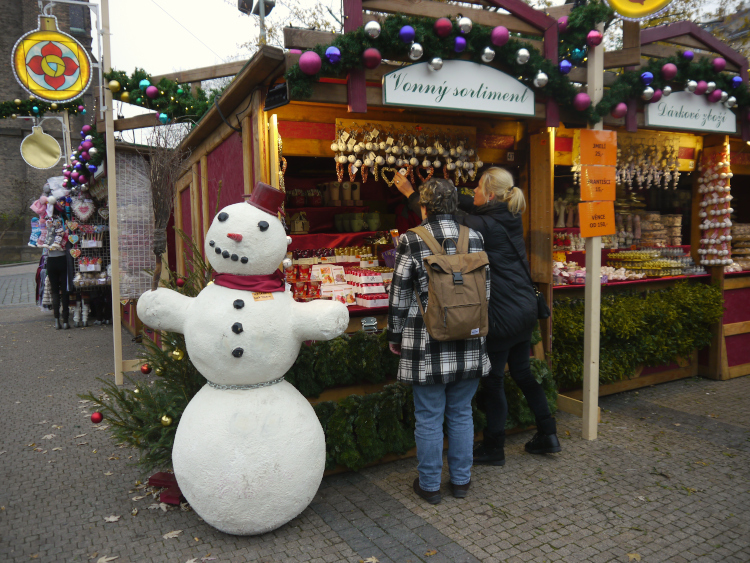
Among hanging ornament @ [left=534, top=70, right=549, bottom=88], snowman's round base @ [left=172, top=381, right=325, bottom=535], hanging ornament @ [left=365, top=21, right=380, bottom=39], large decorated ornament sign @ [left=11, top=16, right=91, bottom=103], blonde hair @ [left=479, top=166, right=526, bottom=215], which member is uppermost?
large decorated ornament sign @ [left=11, top=16, right=91, bottom=103]

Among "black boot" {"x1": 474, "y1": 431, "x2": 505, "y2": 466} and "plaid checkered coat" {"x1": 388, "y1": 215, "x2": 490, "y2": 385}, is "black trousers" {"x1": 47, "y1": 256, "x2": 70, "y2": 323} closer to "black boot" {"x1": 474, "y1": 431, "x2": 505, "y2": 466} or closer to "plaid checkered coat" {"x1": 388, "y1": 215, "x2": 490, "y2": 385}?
"plaid checkered coat" {"x1": 388, "y1": 215, "x2": 490, "y2": 385}

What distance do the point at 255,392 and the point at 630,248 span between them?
17.4 ft

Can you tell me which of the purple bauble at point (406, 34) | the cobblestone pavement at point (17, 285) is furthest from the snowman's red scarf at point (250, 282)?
the cobblestone pavement at point (17, 285)

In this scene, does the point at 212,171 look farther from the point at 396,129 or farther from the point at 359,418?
the point at 359,418

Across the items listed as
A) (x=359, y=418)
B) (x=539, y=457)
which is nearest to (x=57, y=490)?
(x=359, y=418)

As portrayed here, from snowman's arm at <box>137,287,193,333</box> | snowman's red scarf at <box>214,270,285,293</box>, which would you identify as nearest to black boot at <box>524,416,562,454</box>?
snowman's red scarf at <box>214,270,285,293</box>

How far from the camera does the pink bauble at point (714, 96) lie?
15.9 ft

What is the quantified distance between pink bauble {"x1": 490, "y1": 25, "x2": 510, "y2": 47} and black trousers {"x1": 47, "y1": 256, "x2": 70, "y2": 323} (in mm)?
A: 8668

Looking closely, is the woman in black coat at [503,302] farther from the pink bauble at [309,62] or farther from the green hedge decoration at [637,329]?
the pink bauble at [309,62]

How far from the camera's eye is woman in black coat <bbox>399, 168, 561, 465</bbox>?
Result: 3568 mm

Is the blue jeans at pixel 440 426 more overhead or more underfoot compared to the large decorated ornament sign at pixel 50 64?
more underfoot

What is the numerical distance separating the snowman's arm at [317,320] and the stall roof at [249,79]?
1575mm

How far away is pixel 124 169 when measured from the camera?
6.60 meters

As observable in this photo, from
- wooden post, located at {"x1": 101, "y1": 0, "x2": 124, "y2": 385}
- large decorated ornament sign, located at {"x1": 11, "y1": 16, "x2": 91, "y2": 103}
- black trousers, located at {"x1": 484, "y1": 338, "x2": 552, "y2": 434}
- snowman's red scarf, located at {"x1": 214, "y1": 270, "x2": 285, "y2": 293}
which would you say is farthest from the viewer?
large decorated ornament sign, located at {"x1": 11, "y1": 16, "x2": 91, "y2": 103}
